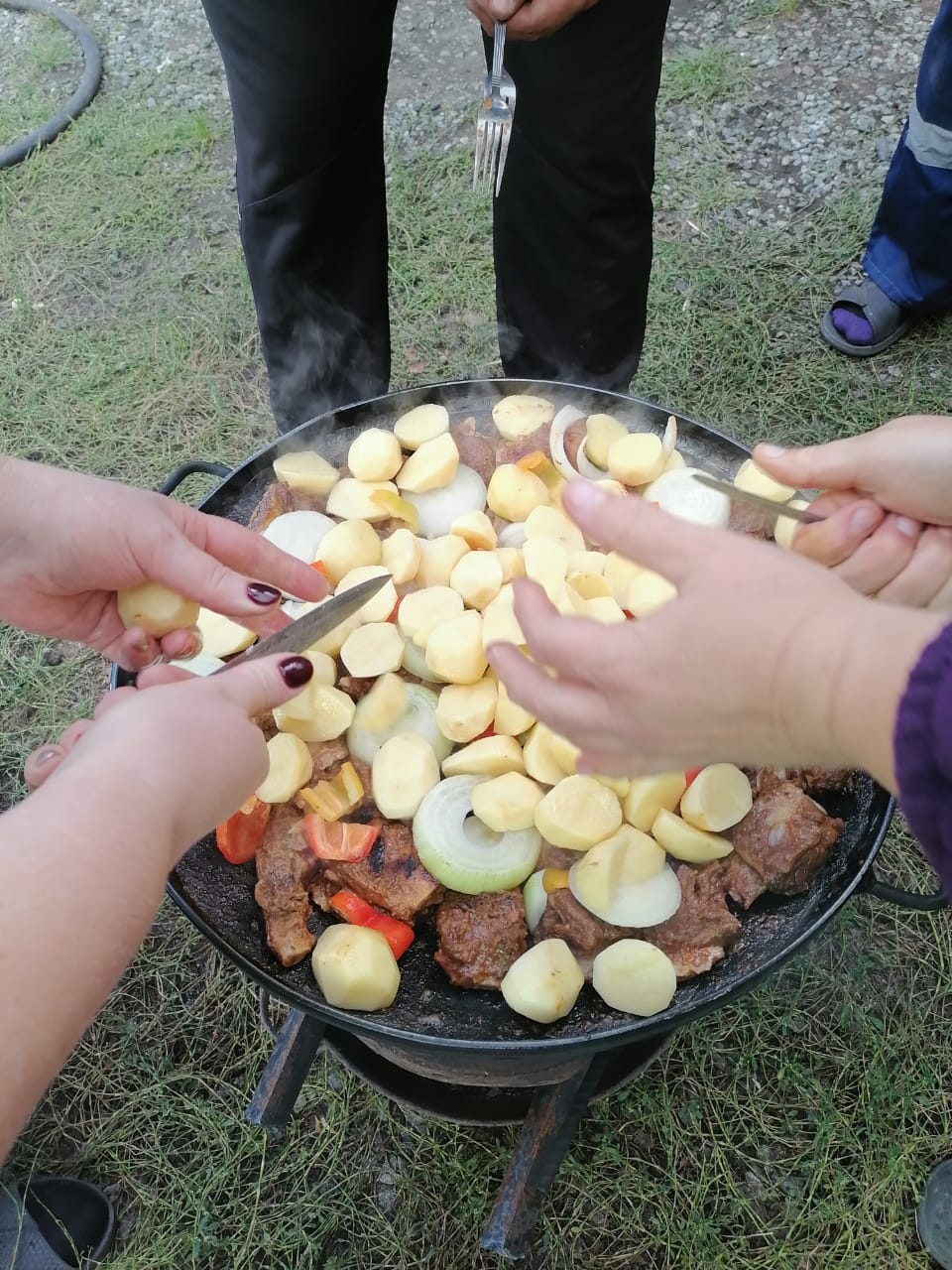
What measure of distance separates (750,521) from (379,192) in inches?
75.3

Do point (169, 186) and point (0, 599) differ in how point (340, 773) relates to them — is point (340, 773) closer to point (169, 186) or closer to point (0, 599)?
point (0, 599)

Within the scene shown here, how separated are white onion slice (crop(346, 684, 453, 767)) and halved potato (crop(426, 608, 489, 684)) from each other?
0.31 ft

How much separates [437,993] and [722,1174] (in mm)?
1212

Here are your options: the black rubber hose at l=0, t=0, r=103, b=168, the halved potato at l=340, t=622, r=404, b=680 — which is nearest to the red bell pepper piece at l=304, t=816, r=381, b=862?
the halved potato at l=340, t=622, r=404, b=680

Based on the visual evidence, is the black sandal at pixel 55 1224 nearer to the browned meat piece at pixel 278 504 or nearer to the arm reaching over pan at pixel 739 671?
the browned meat piece at pixel 278 504

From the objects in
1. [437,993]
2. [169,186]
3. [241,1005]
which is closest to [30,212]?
[169,186]

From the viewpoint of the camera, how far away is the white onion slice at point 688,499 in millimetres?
1989

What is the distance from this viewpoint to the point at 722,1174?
2350mm

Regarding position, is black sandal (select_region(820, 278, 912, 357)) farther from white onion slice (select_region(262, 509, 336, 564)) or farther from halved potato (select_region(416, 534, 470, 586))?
white onion slice (select_region(262, 509, 336, 564))

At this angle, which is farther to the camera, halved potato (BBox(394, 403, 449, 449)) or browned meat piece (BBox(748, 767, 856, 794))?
halved potato (BBox(394, 403, 449, 449))

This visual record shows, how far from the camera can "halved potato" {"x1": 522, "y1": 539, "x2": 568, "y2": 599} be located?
1.90 metres

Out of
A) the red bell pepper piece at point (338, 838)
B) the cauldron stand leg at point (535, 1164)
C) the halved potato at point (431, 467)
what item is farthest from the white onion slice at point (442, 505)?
the cauldron stand leg at point (535, 1164)

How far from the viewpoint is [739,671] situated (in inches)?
43.3

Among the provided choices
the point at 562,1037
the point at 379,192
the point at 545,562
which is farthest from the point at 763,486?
the point at 379,192
